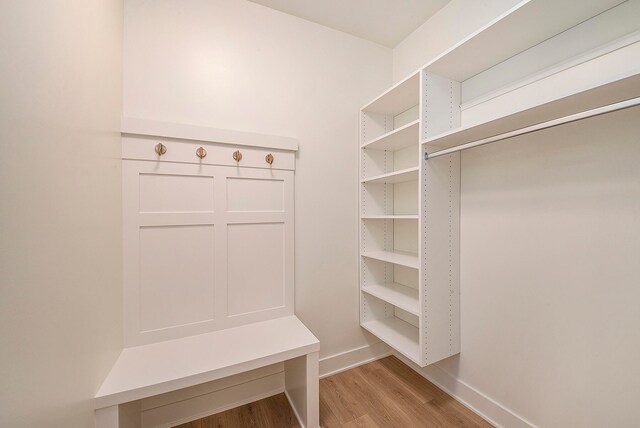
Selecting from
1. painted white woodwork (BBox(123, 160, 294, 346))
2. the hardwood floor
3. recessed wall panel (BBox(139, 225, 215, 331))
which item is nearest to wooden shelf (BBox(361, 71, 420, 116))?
painted white woodwork (BBox(123, 160, 294, 346))

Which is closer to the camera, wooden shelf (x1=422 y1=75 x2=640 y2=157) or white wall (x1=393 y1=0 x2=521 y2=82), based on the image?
wooden shelf (x1=422 y1=75 x2=640 y2=157)

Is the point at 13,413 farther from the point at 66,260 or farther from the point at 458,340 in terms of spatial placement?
the point at 458,340

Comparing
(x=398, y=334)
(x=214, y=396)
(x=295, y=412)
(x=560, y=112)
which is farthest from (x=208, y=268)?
(x=560, y=112)

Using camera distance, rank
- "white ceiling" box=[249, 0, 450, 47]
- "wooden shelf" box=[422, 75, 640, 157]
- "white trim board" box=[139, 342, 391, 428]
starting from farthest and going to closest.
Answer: "white ceiling" box=[249, 0, 450, 47] → "white trim board" box=[139, 342, 391, 428] → "wooden shelf" box=[422, 75, 640, 157]

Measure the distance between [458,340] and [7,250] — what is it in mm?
2050

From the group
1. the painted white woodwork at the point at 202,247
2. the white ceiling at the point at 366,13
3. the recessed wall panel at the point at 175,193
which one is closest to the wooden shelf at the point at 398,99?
the white ceiling at the point at 366,13

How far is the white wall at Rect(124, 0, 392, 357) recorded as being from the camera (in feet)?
4.79

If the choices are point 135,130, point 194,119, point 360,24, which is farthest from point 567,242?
point 135,130

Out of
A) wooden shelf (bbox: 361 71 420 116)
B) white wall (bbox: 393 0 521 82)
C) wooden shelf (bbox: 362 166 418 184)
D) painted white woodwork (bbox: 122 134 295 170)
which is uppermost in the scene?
white wall (bbox: 393 0 521 82)

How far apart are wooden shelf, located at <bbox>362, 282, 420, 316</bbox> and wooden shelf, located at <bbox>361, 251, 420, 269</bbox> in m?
0.26

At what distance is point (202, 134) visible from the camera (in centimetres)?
150

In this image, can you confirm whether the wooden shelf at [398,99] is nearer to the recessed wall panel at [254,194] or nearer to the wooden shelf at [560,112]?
the wooden shelf at [560,112]

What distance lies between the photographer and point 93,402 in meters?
0.98

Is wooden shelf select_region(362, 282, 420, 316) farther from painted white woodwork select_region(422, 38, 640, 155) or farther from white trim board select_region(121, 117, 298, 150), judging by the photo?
white trim board select_region(121, 117, 298, 150)
